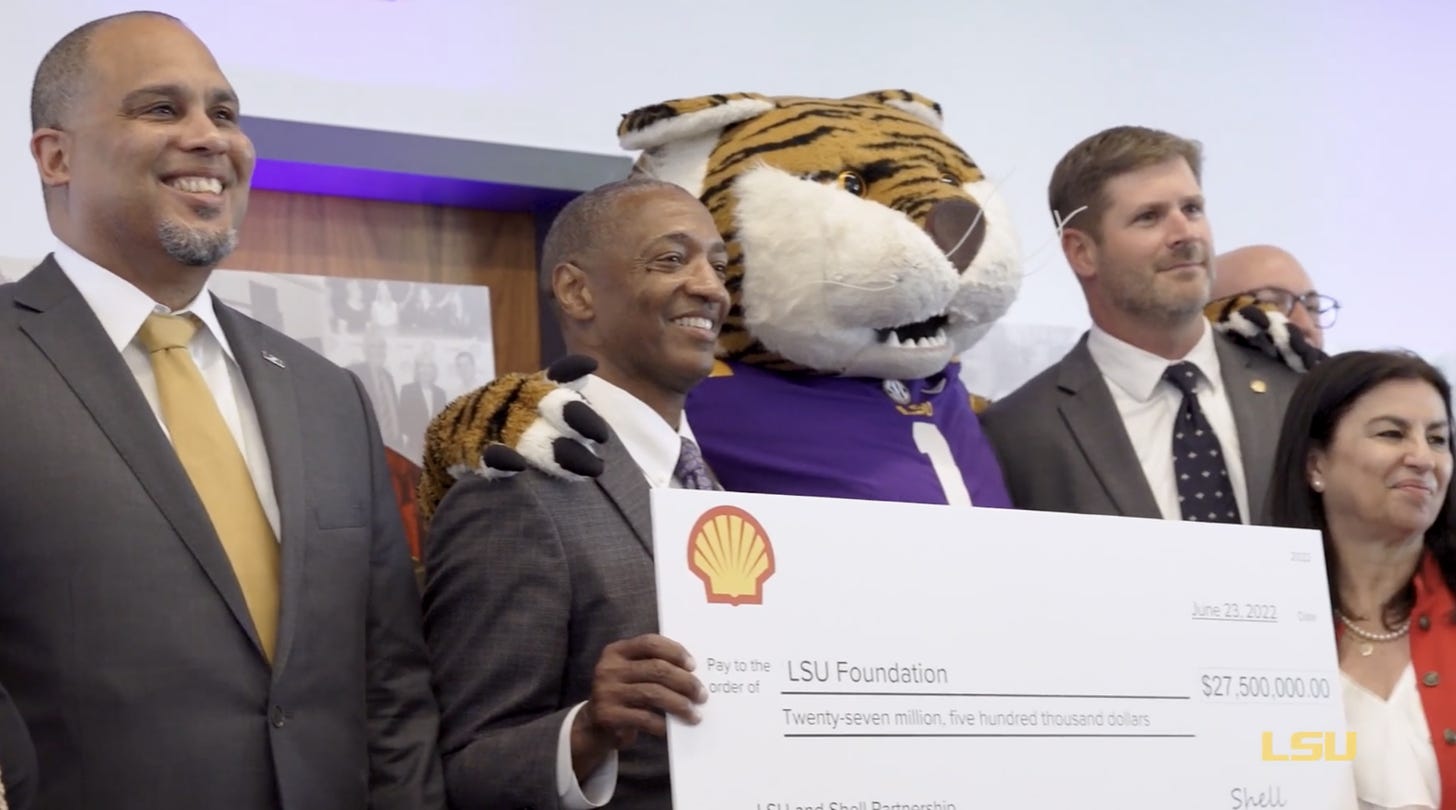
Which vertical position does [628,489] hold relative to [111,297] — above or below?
below

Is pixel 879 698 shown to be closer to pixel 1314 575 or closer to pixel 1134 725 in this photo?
pixel 1134 725

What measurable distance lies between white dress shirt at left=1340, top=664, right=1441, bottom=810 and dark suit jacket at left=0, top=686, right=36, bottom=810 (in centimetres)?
180

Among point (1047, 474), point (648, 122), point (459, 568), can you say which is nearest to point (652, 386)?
point (459, 568)

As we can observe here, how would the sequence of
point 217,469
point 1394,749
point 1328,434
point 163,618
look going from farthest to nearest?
point 1328,434
point 1394,749
point 217,469
point 163,618

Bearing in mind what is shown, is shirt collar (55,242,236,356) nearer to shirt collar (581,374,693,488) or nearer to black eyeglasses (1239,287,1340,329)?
shirt collar (581,374,693,488)

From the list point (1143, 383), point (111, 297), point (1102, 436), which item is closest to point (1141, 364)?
point (1143, 383)

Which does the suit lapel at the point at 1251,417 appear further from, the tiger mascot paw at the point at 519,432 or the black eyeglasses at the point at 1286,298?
the tiger mascot paw at the point at 519,432

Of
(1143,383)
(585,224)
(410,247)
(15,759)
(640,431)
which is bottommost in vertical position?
(15,759)

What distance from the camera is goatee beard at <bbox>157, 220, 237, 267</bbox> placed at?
2.38m

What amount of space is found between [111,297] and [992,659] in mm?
1129

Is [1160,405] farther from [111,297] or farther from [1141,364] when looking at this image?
[111,297]

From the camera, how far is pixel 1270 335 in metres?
3.47

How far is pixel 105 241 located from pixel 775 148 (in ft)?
3.84

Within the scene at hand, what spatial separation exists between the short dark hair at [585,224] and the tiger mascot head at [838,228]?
0.86ft
